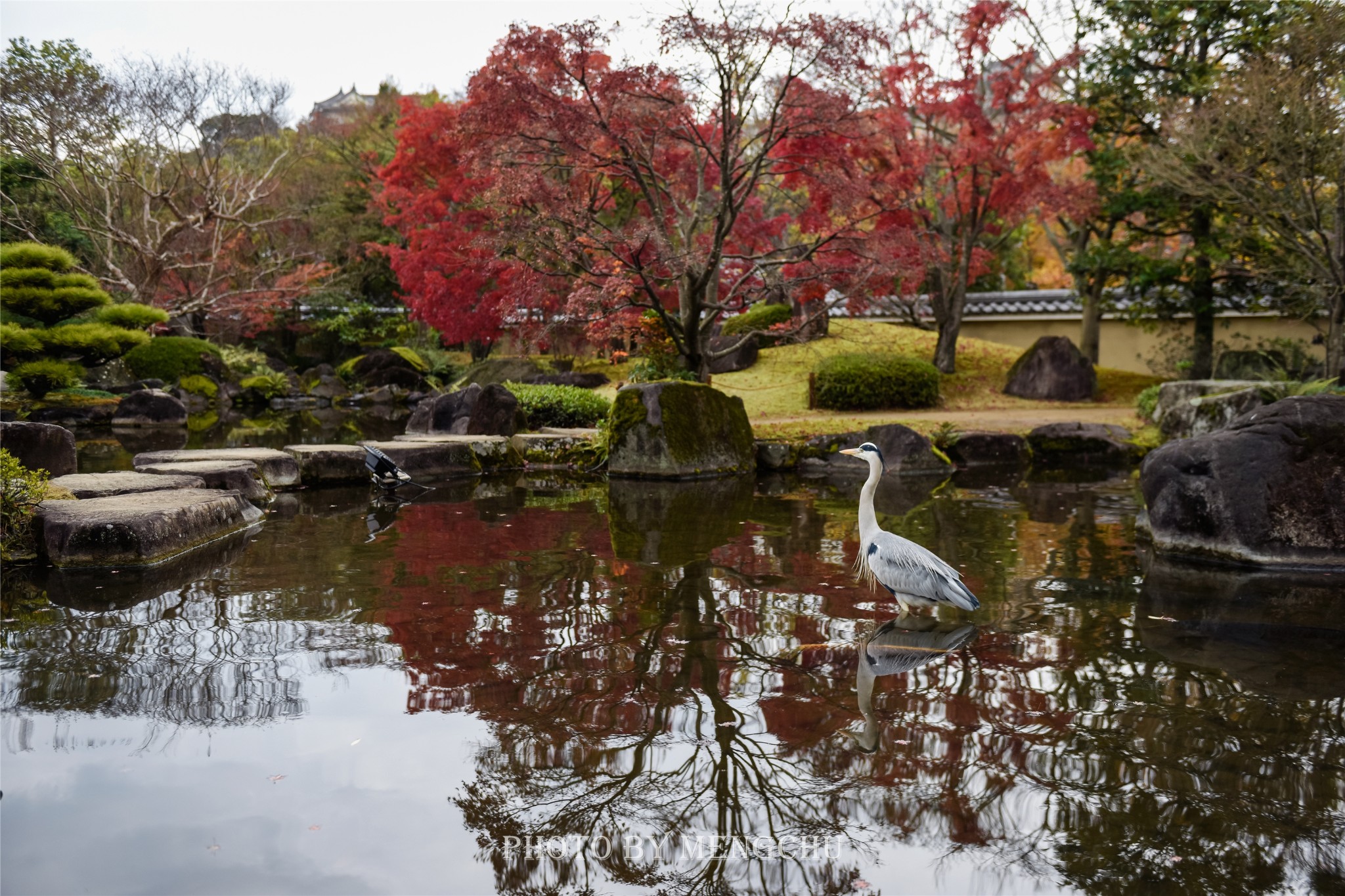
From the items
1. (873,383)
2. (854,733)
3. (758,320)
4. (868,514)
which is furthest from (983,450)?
(854,733)

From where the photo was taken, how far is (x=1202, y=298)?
16.2m

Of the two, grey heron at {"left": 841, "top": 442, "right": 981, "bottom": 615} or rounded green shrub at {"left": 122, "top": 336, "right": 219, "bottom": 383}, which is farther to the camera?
rounded green shrub at {"left": 122, "top": 336, "right": 219, "bottom": 383}

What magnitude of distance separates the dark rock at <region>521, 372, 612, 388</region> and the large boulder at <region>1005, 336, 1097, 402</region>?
7970 mm

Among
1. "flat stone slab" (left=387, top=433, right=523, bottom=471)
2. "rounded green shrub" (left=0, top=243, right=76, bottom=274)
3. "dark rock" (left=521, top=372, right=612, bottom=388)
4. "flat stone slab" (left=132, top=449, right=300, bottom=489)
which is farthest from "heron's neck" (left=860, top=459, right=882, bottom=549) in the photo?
"rounded green shrub" (left=0, top=243, right=76, bottom=274)

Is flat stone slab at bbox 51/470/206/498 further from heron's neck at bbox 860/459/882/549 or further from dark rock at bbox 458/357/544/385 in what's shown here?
dark rock at bbox 458/357/544/385

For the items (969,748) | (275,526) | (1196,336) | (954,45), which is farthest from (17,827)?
(1196,336)

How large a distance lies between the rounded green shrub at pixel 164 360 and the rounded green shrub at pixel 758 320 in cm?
1232

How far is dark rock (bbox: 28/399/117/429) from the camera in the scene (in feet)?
57.8

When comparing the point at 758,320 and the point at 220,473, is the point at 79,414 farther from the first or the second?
the point at 758,320

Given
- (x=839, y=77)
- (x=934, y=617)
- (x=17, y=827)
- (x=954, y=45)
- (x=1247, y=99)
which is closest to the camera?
(x=17, y=827)

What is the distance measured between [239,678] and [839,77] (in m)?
10.1

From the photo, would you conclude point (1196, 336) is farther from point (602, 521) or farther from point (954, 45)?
point (602, 521)

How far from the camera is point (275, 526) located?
7906 mm

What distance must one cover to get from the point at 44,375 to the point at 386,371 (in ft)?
26.9
